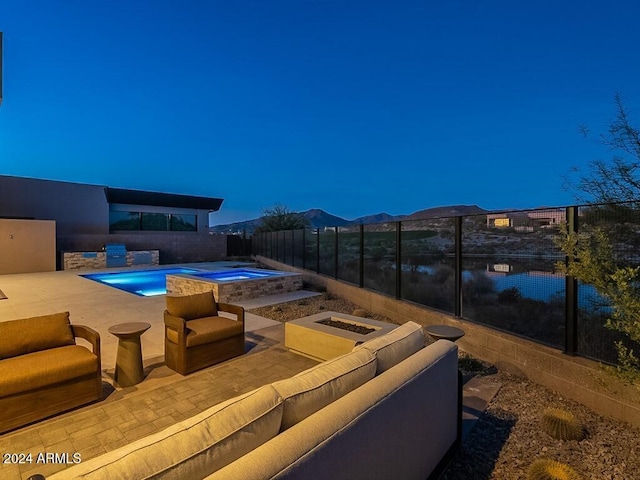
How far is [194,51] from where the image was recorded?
15391 mm

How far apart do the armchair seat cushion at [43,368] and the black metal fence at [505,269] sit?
14.7 feet

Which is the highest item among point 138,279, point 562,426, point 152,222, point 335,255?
point 152,222

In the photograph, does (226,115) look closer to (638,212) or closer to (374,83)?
(374,83)

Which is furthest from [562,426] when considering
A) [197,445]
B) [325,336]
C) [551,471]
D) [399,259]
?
[399,259]

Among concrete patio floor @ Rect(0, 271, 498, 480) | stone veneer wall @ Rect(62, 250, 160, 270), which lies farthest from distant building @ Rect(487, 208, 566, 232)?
stone veneer wall @ Rect(62, 250, 160, 270)

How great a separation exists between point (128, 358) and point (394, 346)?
112 inches

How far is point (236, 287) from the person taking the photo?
25.9ft

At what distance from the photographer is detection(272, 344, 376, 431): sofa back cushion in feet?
4.68

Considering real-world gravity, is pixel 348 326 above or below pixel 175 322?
below

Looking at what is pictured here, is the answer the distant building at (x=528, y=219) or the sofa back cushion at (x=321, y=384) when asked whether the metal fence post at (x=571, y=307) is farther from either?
the sofa back cushion at (x=321, y=384)

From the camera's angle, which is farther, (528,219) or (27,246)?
(27,246)

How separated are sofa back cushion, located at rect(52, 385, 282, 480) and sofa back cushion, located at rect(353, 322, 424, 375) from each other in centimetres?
84

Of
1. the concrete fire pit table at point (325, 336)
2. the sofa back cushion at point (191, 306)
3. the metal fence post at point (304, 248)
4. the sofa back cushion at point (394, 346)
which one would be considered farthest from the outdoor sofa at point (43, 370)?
the metal fence post at point (304, 248)

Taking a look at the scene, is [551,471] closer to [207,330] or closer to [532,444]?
[532,444]
